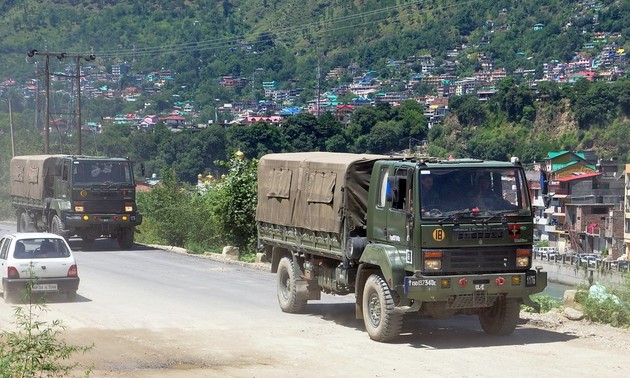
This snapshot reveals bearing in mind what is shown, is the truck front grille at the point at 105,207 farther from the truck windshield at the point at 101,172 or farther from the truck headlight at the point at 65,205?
→ the truck windshield at the point at 101,172

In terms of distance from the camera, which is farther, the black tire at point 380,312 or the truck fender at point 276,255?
the truck fender at point 276,255

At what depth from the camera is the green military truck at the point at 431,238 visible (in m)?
15.2

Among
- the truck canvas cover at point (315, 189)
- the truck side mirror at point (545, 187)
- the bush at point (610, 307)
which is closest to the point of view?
the truck side mirror at point (545, 187)

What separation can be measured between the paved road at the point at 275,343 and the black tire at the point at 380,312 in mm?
191

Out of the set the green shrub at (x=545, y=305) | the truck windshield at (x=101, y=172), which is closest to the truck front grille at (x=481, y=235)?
the green shrub at (x=545, y=305)

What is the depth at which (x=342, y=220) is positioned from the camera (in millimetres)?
16844

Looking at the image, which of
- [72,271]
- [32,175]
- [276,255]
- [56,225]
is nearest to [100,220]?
[56,225]

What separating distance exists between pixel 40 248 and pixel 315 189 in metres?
7.04

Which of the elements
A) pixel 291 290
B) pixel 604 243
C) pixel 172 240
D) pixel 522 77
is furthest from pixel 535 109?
pixel 291 290

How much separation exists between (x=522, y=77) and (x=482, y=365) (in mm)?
183704

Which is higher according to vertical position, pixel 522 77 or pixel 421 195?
pixel 522 77

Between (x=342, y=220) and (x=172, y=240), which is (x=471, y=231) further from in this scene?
(x=172, y=240)

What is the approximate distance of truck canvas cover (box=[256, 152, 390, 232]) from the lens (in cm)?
1683

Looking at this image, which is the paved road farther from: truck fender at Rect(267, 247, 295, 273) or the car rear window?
the car rear window
